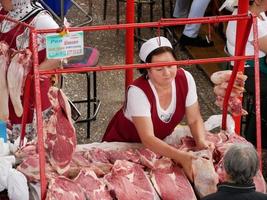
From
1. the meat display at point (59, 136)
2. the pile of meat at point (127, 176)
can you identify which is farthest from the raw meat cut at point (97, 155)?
the meat display at point (59, 136)

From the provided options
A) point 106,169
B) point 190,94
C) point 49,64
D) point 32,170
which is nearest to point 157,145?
point 106,169

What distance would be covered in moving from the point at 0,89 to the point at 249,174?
1.78 m

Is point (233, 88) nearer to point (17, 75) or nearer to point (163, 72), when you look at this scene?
point (163, 72)

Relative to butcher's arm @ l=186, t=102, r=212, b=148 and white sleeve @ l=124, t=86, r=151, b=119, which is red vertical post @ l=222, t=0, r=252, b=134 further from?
white sleeve @ l=124, t=86, r=151, b=119

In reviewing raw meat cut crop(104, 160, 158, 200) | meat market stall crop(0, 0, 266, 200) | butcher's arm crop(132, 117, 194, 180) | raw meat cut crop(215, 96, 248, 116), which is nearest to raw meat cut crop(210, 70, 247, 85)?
raw meat cut crop(215, 96, 248, 116)

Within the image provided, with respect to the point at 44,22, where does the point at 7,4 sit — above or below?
above

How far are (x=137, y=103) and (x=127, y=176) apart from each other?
0.47 m

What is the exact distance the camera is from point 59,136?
350cm

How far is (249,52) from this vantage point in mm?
4863

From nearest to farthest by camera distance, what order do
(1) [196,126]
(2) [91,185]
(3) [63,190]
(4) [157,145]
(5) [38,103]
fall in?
(5) [38,103] → (3) [63,190] → (2) [91,185] → (4) [157,145] → (1) [196,126]

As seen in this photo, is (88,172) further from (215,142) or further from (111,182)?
(215,142)

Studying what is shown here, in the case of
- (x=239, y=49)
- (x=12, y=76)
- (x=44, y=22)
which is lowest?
(x=12, y=76)

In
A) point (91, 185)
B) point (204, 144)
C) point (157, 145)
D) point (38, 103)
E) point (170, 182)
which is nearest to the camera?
point (38, 103)

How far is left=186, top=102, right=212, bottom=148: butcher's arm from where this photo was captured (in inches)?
153
